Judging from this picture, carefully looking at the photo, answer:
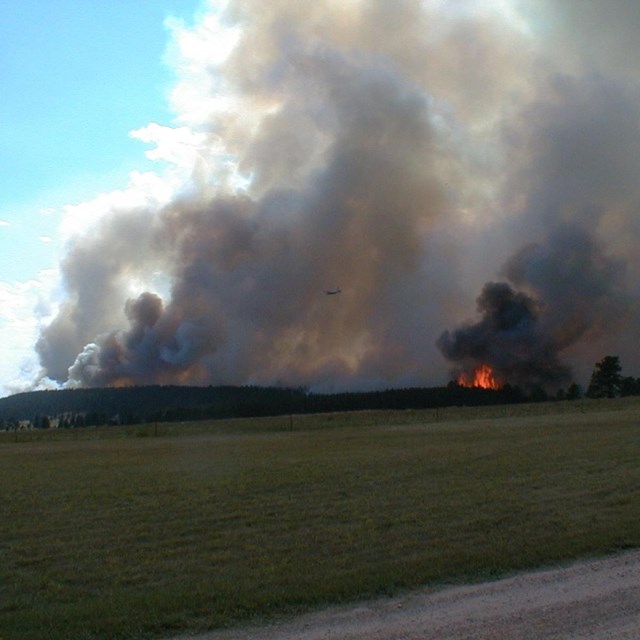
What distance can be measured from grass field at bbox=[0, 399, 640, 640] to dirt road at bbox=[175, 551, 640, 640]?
1.98 feet

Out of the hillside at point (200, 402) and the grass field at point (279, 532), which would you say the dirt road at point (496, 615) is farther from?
the hillside at point (200, 402)

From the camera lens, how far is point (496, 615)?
8.84m

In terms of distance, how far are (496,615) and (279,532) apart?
6.92 meters

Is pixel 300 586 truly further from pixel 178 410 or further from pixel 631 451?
pixel 178 410

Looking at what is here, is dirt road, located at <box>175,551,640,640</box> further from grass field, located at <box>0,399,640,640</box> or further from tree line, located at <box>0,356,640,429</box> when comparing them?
tree line, located at <box>0,356,640,429</box>

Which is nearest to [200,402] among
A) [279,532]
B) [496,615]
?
[279,532]

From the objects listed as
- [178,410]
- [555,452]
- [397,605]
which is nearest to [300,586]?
[397,605]

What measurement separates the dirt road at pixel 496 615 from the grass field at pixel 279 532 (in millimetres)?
604

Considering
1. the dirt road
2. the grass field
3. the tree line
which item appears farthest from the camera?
the tree line

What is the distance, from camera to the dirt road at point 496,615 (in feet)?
27.0

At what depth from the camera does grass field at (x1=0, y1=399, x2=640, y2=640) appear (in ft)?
33.1

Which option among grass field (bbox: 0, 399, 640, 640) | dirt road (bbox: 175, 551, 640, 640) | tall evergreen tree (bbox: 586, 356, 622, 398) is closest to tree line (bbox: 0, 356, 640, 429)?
tall evergreen tree (bbox: 586, 356, 622, 398)

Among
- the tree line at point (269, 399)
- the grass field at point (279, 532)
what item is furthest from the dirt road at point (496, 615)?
the tree line at point (269, 399)

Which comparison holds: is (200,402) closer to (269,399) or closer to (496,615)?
(269,399)
